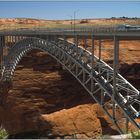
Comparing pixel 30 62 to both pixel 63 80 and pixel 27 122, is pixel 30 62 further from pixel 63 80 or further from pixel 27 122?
pixel 27 122

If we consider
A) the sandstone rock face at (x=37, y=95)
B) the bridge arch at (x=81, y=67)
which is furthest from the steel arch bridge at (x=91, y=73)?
the sandstone rock face at (x=37, y=95)

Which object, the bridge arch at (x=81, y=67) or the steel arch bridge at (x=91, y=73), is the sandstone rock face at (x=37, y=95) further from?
the steel arch bridge at (x=91, y=73)

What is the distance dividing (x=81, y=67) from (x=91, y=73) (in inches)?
62.8

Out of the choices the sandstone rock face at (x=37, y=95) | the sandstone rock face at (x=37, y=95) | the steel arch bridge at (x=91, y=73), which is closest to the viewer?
the steel arch bridge at (x=91, y=73)

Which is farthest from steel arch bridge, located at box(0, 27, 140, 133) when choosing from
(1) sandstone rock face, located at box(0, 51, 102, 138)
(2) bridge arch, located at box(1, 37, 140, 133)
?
(1) sandstone rock face, located at box(0, 51, 102, 138)

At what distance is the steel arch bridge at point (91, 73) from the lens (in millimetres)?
23770

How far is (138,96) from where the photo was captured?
23.6 meters

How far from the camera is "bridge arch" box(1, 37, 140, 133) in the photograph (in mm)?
24763

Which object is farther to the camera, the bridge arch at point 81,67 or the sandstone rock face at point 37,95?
the sandstone rock face at point 37,95

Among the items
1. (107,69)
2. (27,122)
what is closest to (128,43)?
(27,122)

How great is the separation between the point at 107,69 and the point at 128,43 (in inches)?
914

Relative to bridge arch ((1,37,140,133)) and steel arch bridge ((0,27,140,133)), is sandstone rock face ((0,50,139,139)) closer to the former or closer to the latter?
bridge arch ((1,37,140,133))

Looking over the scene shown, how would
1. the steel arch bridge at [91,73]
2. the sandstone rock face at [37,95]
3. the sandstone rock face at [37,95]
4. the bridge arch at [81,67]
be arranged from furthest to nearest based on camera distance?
the sandstone rock face at [37,95]
the sandstone rock face at [37,95]
the bridge arch at [81,67]
the steel arch bridge at [91,73]

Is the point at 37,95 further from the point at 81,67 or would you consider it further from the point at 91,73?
the point at 91,73
